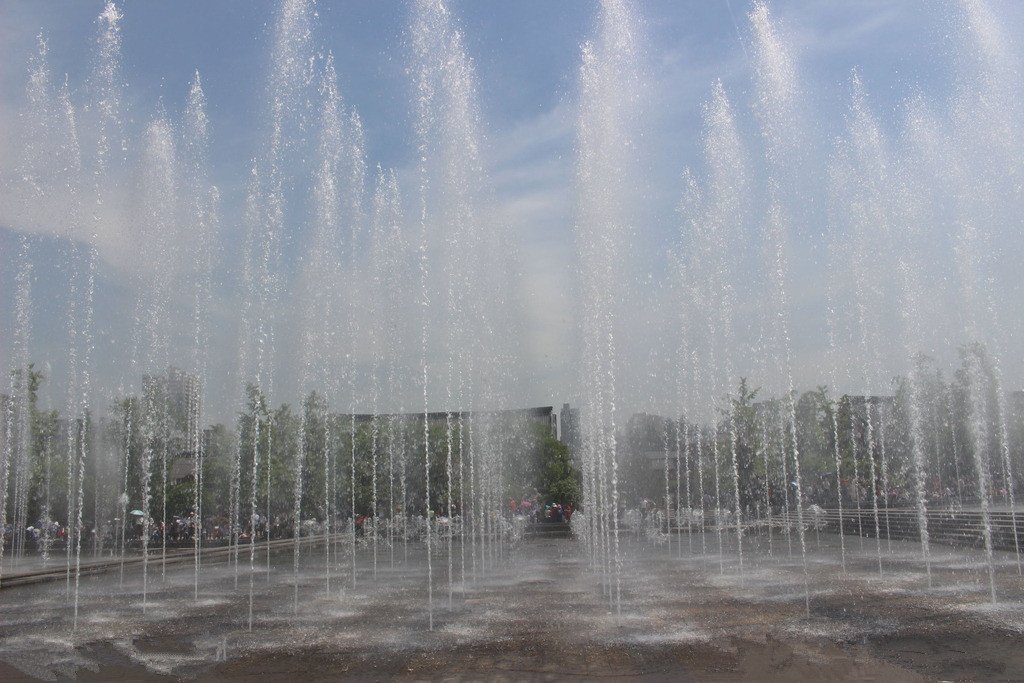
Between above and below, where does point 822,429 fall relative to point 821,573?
above

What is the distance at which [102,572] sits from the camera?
2023cm

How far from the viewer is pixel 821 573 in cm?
1602

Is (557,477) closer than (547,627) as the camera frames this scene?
No

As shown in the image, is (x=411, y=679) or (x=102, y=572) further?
(x=102, y=572)

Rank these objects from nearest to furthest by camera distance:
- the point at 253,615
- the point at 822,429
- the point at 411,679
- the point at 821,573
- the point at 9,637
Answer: the point at 411,679 < the point at 9,637 < the point at 253,615 < the point at 821,573 < the point at 822,429

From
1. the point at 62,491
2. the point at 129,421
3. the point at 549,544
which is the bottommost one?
the point at 549,544

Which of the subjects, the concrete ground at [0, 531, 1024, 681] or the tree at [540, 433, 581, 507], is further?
the tree at [540, 433, 581, 507]

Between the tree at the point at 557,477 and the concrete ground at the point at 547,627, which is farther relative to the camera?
the tree at the point at 557,477

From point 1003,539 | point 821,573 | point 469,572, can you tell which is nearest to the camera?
point 821,573

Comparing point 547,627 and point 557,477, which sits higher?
point 557,477

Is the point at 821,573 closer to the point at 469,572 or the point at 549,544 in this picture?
the point at 469,572

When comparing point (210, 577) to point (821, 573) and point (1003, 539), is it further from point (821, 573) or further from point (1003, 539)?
point (1003, 539)

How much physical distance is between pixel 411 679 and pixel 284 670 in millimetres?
1433

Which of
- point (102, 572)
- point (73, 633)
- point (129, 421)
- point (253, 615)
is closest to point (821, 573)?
point (253, 615)
